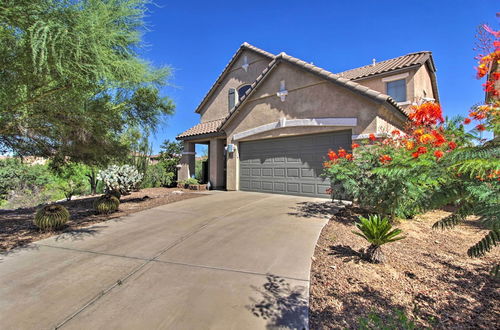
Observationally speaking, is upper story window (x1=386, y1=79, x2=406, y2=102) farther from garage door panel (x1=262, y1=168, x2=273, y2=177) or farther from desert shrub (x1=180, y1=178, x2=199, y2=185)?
desert shrub (x1=180, y1=178, x2=199, y2=185)

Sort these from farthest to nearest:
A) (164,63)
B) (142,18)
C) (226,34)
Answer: (226,34) < (164,63) < (142,18)

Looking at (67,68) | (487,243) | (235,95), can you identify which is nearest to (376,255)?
(487,243)

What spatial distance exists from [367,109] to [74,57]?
27.5 feet

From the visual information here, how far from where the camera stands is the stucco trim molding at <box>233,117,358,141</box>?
923cm

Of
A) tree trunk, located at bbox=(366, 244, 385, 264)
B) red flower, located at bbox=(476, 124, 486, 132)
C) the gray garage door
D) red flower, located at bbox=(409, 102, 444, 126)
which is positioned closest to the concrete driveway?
tree trunk, located at bbox=(366, 244, 385, 264)

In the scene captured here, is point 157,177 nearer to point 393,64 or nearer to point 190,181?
point 190,181

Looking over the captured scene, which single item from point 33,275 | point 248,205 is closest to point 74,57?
point 33,275

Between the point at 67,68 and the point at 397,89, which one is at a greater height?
the point at 397,89

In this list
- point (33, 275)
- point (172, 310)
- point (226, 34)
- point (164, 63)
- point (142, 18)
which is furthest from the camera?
point (226, 34)

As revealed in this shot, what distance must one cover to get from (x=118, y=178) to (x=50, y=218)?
262 inches

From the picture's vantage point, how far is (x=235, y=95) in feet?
55.8

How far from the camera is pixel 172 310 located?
2896mm

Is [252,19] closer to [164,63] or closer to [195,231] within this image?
[164,63]

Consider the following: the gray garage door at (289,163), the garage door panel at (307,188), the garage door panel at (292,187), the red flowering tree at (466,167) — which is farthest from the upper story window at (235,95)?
the red flowering tree at (466,167)
